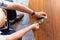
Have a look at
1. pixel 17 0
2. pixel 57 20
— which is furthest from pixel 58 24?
pixel 17 0

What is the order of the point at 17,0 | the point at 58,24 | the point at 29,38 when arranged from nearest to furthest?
1. the point at 58,24
2. the point at 29,38
3. the point at 17,0

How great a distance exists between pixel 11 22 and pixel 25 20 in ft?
0.45

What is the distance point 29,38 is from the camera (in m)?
1.41

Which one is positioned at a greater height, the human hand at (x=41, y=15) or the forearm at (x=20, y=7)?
the forearm at (x=20, y=7)

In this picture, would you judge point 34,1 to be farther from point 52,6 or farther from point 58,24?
point 58,24

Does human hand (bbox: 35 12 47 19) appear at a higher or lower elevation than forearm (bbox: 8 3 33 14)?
lower

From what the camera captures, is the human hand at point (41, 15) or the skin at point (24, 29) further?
the human hand at point (41, 15)

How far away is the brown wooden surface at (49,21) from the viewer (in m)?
1.10

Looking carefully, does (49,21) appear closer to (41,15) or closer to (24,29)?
(41,15)

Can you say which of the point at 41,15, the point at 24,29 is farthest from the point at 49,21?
the point at 24,29

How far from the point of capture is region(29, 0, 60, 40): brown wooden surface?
1.10 metres

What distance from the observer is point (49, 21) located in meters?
1.13

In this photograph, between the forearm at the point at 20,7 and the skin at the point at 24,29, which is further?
the forearm at the point at 20,7

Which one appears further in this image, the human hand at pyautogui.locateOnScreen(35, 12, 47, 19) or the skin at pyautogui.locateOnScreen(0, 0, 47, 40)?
the human hand at pyautogui.locateOnScreen(35, 12, 47, 19)
